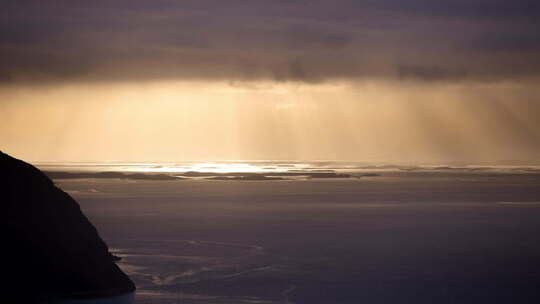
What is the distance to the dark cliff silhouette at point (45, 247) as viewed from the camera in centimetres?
2408

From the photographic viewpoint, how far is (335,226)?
57.5 metres

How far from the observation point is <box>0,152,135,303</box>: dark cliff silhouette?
24.1 meters

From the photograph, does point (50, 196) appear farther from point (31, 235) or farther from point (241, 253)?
point (241, 253)

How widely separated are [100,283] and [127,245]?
18020mm

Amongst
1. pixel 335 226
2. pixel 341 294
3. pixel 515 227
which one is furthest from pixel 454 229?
pixel 341 294

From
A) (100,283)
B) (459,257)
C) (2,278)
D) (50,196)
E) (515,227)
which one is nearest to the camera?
(2,278)

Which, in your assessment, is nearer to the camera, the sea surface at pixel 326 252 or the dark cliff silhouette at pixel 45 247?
the dark cliff silhouette at pixel 45 247

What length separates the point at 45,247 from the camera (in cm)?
2502

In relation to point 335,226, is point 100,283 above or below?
below

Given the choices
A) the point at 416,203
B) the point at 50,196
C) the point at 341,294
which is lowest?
the point at 341,294

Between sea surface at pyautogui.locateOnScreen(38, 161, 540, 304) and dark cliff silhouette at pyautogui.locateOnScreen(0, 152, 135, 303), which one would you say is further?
sea surface at pyautogui.locateOnScreen(38, 161, 540, 304)

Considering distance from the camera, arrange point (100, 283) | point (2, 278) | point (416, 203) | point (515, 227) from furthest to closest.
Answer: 1. point (416, 203)
2. point (515, 227)
3. point (100, 283)
4. point (2, 278)

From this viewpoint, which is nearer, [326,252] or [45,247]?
[45,247]

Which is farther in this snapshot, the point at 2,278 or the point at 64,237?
the point at 64,237
